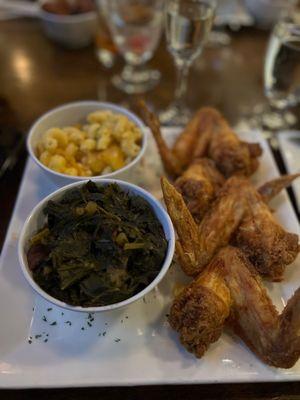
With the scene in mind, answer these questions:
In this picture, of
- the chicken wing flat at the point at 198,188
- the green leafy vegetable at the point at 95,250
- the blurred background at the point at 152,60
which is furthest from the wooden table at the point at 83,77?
the green leafy vegetable at the point at 95,250

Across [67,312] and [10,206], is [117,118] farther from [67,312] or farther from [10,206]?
[67,312]

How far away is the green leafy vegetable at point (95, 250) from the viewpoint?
0.98 metres

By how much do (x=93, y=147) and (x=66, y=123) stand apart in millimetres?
243

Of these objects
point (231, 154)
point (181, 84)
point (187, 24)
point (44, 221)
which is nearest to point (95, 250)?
point (44, 221)

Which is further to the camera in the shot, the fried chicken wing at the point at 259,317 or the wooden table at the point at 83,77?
the wooden table at the point at 83,77

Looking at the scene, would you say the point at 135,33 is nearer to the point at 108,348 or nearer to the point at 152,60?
the point at 152,60

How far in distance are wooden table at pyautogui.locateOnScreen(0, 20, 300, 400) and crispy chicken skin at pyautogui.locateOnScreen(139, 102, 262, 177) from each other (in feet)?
1.03

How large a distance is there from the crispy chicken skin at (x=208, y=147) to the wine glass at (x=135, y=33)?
0.67 meters

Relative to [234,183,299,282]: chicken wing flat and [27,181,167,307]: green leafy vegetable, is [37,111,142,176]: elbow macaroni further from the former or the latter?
[234,183,299,282]: chicken wing flat

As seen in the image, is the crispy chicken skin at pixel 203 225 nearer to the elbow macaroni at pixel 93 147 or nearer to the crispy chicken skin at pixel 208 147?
the crispy chicken skin at pixel 208 147

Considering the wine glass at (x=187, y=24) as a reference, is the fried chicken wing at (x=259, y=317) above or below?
below

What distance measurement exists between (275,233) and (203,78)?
131 cm

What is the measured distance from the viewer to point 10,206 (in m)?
1.52

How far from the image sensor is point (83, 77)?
2.21 metres
